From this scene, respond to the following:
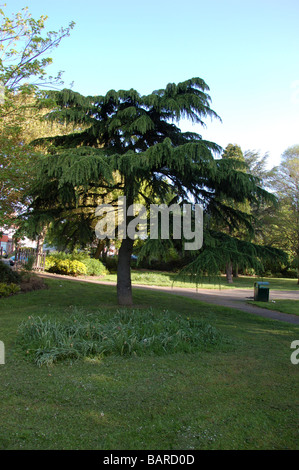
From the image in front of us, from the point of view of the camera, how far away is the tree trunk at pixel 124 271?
33.9ft

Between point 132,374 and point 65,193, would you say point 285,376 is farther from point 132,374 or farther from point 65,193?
point 65,193

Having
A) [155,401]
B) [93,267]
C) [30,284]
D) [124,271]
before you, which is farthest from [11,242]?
[155,401]

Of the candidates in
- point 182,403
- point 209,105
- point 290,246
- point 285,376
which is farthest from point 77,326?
point 290,246

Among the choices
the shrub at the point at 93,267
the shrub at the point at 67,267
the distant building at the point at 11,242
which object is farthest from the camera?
the shrub at the point at 93,267

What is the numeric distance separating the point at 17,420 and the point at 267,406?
2.65 meters

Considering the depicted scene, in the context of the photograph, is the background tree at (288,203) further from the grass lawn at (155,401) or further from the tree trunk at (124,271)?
the grass lawn at (155,401)

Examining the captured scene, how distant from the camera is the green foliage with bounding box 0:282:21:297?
11.4 m

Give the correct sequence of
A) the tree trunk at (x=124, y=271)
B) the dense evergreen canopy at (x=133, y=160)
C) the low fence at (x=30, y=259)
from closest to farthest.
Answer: the dense evergreen canopy at (x=133, y=160) < the tree trunk at (x=124, y=271) < the low fence at (x=30, y=259)

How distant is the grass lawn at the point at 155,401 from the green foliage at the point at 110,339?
193mm

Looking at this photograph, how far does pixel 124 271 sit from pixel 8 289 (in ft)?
13.9

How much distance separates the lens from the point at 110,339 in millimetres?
5824

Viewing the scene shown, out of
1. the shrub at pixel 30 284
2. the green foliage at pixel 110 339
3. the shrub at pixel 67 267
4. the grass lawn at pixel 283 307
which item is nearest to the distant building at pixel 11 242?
the shrub at pixel 30 284

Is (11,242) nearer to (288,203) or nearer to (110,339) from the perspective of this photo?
(110,339)
